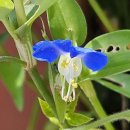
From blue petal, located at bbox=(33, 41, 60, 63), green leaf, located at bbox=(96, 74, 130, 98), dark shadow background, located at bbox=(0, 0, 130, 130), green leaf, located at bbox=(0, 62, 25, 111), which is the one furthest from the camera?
dark shadow background, located at bbox=(0, 0, 130, 130)

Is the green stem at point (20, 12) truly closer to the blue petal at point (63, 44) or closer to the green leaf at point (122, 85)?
the blue petal at point (63, 44)

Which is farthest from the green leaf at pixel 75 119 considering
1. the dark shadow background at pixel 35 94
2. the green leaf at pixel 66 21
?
the dark shadow background at pixel 35 94

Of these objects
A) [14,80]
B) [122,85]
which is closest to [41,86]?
[122,85]

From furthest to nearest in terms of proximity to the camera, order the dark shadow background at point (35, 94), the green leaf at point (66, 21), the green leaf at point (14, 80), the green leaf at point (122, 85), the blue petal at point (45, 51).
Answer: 1. the dark shadow background at point (35, 94)
2. the green leaf at point (14, 80)
3. the green leaf at point (122, 85)
4. the green leaf at point (66, 21)
5. the blue petal at point (45, 51)

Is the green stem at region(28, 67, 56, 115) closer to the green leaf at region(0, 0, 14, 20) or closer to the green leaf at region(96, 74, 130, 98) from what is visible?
the green leaf at region(0, 0, 14, 20)

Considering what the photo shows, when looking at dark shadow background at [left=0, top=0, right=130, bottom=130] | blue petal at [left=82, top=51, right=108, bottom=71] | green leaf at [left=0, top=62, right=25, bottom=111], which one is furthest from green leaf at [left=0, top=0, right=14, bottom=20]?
dark shadow background at [left=0, top=0, right=130, bottom=130]

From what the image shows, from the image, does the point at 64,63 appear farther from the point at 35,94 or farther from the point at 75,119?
the point at 35,94
